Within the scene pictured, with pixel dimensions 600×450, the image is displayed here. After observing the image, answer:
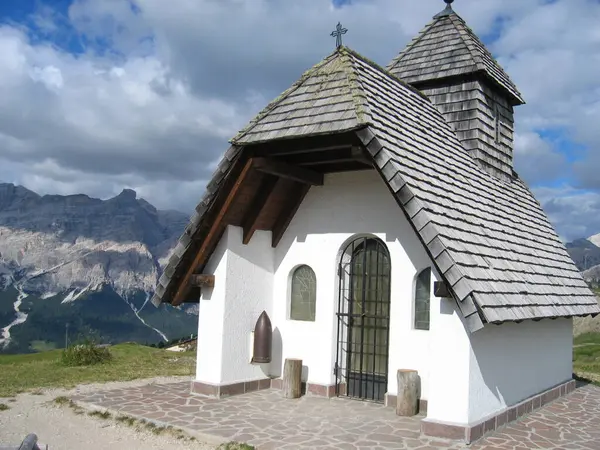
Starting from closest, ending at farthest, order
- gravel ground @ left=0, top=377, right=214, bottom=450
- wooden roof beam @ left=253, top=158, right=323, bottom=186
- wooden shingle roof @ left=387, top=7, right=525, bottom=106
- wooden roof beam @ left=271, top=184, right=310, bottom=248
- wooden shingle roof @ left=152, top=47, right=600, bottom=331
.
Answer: gravel ground @ left=0, top=377, right=214, bottom=450 → wooden shingle roof @ left=152, top=47, right=600, bottom=331 → wooden roof beam @ left=253, top=158, right=323, bottom=186 → wooden roof beam @ left=271, top=184, right=310, bottom=248 → wooden shingle roof @ left=387, top=7, right=525, bottom=106

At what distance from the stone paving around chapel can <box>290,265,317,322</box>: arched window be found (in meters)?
1.44

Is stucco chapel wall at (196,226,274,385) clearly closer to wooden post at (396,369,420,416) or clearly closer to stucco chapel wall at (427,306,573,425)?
wooden post at (396,369,420,416)

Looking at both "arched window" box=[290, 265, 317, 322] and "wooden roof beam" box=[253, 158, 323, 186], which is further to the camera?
"arched window" box=[290, 265, 317, 322]

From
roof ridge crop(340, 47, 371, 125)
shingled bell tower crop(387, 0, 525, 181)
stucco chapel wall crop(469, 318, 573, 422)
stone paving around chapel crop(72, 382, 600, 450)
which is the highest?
shingled bell tower crop(387, 0, 525, 181)

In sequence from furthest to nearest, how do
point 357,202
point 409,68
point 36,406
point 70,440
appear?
point 409,68
point 357,202
point 36,406
point 70,440

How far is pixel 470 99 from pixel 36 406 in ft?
33.7

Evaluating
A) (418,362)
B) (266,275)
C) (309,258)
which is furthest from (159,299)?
(418,362)

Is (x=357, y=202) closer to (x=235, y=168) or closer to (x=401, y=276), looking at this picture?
(x=401, y=276)

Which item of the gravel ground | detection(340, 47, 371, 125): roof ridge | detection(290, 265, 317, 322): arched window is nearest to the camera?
the gravel ground

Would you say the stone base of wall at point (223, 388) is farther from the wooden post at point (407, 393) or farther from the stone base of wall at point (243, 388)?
the wooden post at point (407, 393)

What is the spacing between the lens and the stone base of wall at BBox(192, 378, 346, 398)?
31.7ft

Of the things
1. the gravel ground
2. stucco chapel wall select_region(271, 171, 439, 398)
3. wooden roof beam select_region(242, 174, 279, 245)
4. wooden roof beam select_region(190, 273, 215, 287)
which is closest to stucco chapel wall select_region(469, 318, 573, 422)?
stucco chapel wall select_region(271, 171, 439, 398)

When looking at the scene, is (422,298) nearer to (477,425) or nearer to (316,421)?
(477,425)

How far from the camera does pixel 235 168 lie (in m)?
9.20
